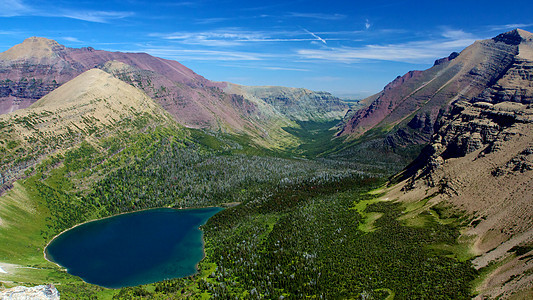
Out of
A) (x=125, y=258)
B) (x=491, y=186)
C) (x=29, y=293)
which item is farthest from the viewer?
(x=125, y=258)

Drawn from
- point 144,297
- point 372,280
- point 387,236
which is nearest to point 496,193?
point 387,236

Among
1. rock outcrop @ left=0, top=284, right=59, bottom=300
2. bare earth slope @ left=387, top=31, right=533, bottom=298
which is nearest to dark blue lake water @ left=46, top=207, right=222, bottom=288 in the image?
rock outcrop @ left=0, top=284, right=59, bottom=300

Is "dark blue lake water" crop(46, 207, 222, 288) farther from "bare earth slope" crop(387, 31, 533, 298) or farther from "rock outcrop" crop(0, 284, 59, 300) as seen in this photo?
"bare earth slope" crop(387, 31, 533, 298)

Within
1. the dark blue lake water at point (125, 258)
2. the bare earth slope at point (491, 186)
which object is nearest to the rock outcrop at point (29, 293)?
the dark blue lake water at point (125, 258)

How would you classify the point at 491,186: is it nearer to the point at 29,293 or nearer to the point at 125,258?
the point at 29,293

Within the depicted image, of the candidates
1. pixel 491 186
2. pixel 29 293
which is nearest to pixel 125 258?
pixel 29 293
